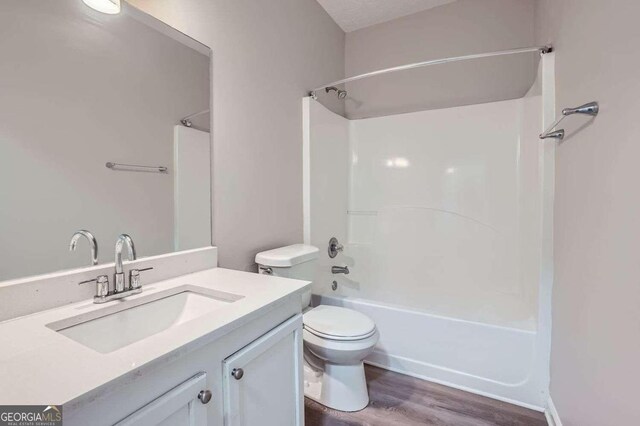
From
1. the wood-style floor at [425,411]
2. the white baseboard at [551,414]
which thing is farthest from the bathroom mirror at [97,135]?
the white baseboard at [551,414]

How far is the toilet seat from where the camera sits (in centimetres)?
151

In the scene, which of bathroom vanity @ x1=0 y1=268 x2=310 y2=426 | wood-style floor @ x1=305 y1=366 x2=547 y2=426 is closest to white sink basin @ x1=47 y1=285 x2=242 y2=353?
bathroom vanity @ x1=0 y1=268 x2=310 y2=426

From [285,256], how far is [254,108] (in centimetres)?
86

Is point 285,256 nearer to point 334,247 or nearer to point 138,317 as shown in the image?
point 138,317

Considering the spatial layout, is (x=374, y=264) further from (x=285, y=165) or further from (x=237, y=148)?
(x=237, y=148)

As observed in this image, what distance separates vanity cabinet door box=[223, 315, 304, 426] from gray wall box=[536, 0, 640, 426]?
99 cm

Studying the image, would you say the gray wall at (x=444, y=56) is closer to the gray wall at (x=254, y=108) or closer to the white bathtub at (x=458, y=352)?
the gray wall at (x=254, y=108)

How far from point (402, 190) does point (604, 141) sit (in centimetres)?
162

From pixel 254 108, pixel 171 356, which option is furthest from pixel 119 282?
pixel 254 108

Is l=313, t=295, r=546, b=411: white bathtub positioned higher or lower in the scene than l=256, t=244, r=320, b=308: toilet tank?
lower

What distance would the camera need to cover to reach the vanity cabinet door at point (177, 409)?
63cm

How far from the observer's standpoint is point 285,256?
1.63m

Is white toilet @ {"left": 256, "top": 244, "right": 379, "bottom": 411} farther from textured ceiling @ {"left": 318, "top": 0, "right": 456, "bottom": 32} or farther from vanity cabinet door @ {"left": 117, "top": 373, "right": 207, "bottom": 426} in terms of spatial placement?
textured ceiling @ {"left": 318, "top": 0, "right": 456, "bottom": 32}

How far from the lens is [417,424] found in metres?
1.51
